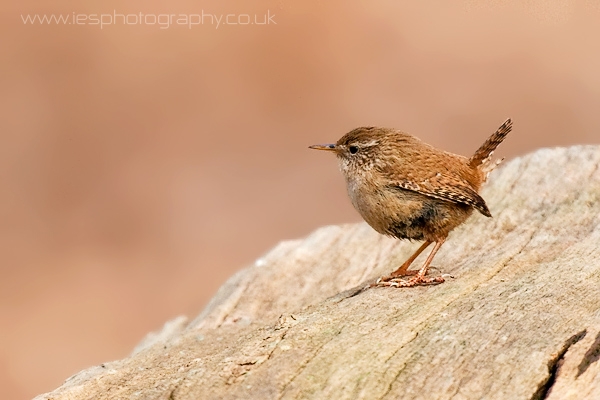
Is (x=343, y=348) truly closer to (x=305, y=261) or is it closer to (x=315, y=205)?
(x=305, y=261)

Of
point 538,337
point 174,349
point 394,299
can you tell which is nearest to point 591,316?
point 538,337

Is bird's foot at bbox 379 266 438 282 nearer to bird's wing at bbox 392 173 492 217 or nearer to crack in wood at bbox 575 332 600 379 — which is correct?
bird's wing at bbox 392 173 492 217

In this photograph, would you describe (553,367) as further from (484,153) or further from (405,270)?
(484,153)

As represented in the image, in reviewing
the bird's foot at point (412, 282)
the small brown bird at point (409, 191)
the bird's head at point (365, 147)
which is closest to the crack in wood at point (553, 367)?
the bird's foot at point (412, 282)

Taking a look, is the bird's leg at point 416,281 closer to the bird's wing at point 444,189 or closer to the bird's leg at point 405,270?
the bird's leg at point 405,270

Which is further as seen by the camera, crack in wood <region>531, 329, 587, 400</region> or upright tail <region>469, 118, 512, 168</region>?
upright tail <region>469, 118, 512, 168</region>

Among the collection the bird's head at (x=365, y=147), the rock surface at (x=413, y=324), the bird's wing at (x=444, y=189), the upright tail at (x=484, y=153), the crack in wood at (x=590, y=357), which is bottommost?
the crack in wood at (x=590, y=357)

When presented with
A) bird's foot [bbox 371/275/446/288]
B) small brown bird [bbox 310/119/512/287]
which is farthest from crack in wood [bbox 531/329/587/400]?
small brown bird [bbox 310/119/512/287]
